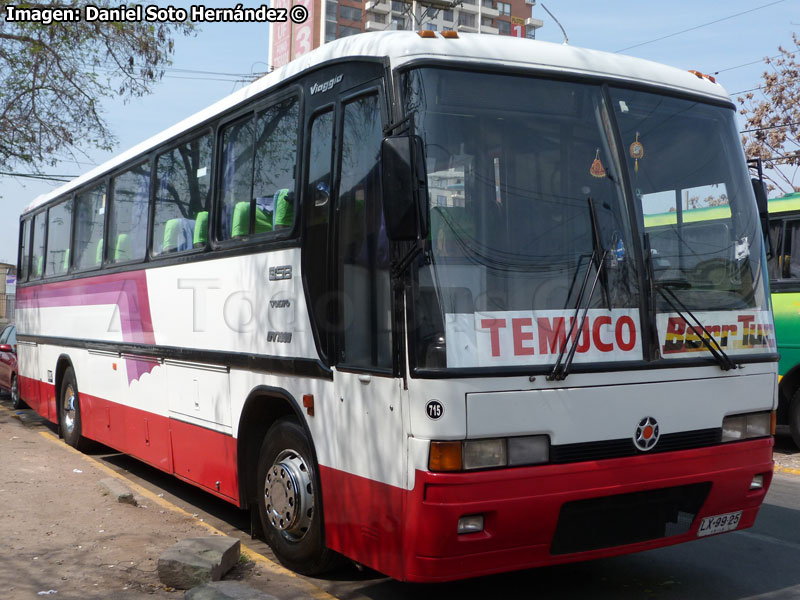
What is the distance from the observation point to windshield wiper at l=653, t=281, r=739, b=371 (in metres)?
5.04

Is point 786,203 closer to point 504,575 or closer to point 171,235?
point 504,575

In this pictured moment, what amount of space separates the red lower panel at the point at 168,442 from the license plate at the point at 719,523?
3230 mm

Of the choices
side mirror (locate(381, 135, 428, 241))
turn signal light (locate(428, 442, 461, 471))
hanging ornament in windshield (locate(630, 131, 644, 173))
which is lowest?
turn signal light (locate(428, 442, 461, 471))

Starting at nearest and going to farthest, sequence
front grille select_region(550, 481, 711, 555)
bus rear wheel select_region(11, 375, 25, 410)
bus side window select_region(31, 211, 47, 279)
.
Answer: front grille select_region(550, 481, 711, 555)
bus side window select_region(31, 211, 47, 279)
bus rear wheel select_region(11, 375, 25, 410)

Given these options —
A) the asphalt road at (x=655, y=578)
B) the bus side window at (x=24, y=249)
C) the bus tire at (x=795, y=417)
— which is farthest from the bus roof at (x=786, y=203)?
the bus side window at (x=24, y=249)

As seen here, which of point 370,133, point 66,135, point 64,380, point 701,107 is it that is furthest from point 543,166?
point 66,135

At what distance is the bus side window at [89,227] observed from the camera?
10623mm

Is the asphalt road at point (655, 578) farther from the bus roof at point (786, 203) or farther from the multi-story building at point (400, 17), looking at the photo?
the multi-story building at point (400, 17)

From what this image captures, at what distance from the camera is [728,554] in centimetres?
647

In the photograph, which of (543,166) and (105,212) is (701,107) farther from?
(105,212)

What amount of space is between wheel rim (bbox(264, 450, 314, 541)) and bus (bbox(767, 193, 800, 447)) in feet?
24.6

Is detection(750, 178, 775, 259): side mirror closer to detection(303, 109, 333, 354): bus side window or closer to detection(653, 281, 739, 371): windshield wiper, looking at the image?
detection(653, 281, 739, 371): windshield wiper

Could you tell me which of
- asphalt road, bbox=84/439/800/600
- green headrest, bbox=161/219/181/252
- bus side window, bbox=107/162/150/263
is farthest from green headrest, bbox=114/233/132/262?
asphalt road, bbox=84/439/800/600

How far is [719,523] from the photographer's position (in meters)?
5.34
